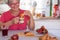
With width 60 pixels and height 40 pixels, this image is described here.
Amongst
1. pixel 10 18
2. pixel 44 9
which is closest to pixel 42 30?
pixel 44 9

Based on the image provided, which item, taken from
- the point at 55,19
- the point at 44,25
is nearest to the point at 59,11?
the point at 55,19

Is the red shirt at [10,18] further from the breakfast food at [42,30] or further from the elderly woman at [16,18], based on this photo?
the breakfast food at [42,30]

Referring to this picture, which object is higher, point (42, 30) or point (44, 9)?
point (44, 9)

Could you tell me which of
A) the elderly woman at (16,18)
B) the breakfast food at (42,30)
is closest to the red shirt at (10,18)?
the elderly woman at (16,18)

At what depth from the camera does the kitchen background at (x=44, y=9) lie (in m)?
1.13

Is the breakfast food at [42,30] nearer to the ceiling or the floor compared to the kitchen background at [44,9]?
nearer to the floor

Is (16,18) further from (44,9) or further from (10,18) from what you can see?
(44,9)

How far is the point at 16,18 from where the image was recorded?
1.14 m

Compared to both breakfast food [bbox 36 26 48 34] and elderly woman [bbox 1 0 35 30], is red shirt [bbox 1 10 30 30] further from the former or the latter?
breakfast food [bbox 36 26 48 34]

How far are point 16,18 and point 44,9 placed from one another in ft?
0.84

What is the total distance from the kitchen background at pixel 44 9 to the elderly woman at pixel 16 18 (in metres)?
0.04

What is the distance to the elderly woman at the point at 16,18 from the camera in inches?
44.3

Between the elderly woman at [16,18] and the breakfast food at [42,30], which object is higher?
the elderly woman at [16,18]

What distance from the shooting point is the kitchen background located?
1133 mm
